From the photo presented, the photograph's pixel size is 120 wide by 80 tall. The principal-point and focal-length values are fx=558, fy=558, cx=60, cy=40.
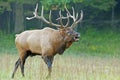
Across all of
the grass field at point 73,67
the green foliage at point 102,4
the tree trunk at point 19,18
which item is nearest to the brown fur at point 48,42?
the grass field at point 73,67

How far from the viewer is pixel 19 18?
31.7 metres

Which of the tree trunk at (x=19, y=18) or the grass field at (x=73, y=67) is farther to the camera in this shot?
the tree trunk at (x=19, y=18)

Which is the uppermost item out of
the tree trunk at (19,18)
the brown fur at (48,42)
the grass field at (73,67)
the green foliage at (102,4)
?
the brown fur at (48,42)

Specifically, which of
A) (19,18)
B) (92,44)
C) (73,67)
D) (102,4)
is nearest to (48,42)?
(73,67)

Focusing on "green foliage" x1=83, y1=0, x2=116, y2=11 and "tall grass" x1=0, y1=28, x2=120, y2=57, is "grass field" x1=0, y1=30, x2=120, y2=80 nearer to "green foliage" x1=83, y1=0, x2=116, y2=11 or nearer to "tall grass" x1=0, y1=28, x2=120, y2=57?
"tall grass" x1=0, y1=28, x2=120, y2=57

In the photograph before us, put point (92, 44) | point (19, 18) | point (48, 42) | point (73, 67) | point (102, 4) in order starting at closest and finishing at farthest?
point (48, 42)
point (73, 67)
point (92, 44)
point (102, 4)
point (19, 18)

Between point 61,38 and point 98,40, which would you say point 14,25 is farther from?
point 61,38

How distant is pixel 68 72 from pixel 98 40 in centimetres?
1560

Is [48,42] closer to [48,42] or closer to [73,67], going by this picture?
[48,42]

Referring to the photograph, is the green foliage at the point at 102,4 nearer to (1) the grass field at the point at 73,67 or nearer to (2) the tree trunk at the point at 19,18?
(2) the tree trunk at the point at 19,18

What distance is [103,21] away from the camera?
111 ft

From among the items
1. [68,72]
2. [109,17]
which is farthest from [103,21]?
[68,72]

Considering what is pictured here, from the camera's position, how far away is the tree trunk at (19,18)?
3122cm

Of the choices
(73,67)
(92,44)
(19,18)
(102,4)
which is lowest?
(19,18)
